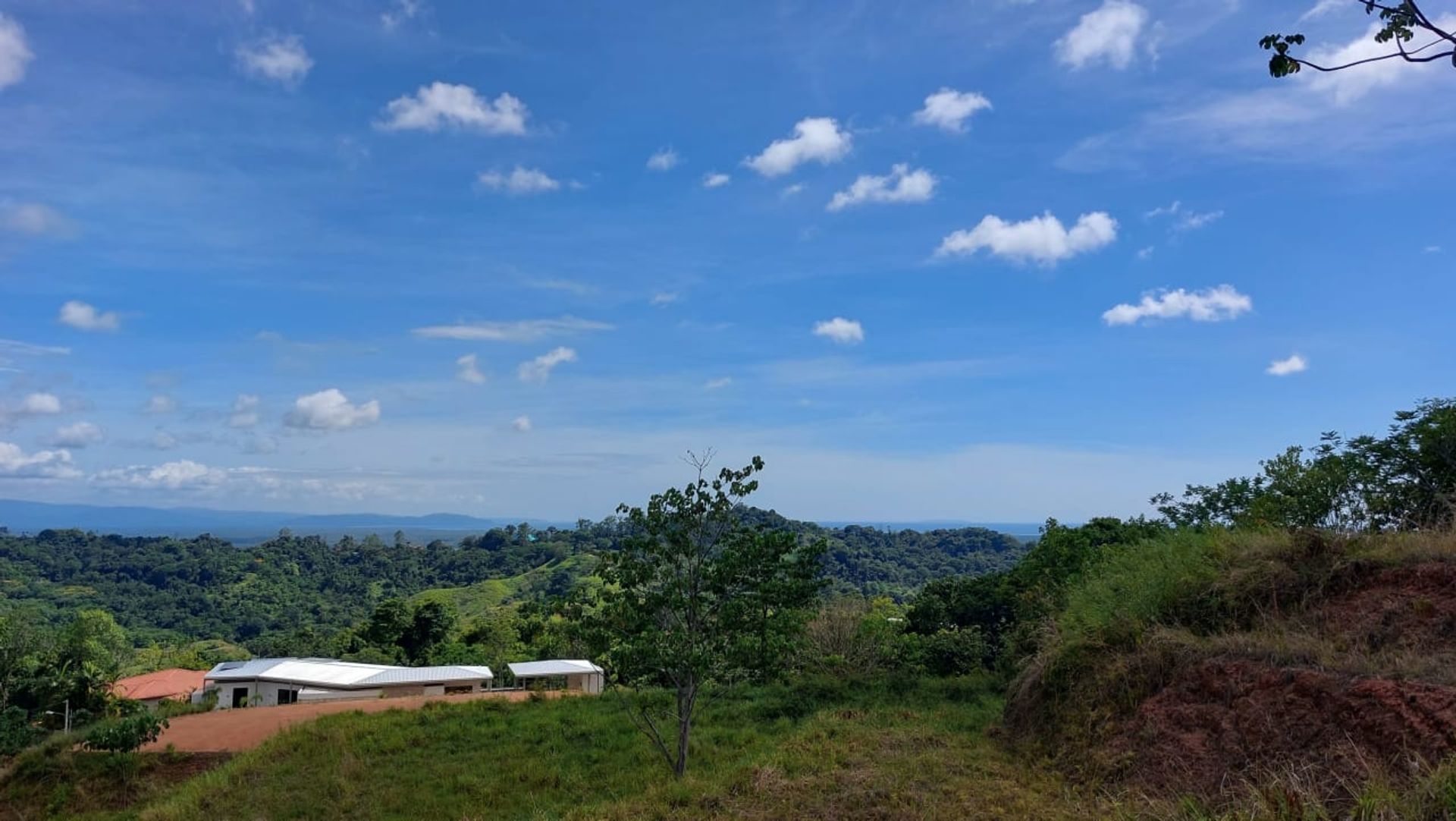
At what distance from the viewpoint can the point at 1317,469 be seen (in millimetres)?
19734

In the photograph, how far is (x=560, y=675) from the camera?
97.7 ft

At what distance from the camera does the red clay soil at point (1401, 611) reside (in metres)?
7.81

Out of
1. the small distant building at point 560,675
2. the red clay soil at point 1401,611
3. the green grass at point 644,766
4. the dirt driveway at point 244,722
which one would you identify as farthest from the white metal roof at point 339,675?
the red clay soil at point 1401,611

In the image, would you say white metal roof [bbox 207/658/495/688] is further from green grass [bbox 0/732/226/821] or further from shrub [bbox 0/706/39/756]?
green grass [bbox 0/732/226/821]

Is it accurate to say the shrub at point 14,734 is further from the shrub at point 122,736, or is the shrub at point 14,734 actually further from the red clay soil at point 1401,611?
the red clay soil at point 1401,611

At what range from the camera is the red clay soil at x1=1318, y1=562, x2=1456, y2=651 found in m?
7.81

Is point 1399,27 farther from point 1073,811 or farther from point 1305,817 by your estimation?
point 1073,811

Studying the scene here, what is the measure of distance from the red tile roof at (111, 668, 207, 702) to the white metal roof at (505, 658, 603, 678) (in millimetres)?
→ 13229

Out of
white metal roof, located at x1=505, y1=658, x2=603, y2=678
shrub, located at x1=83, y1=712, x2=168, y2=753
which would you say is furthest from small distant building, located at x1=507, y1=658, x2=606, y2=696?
shrub, located at x1=83, y1=712, x2=168, y2=753

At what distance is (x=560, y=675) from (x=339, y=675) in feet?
27.4

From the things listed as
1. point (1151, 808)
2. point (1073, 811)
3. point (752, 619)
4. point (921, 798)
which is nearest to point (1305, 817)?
point (1151, 808)

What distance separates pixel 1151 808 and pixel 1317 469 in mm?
18309

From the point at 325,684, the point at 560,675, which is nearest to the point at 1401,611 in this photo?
the point at 560,675

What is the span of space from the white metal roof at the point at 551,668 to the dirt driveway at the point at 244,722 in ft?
19.8
